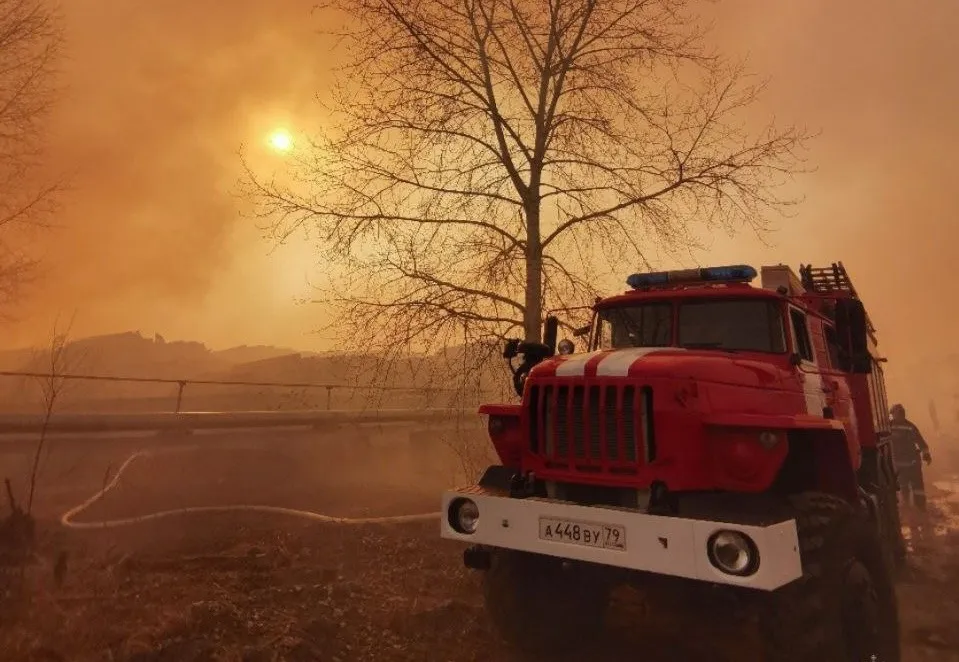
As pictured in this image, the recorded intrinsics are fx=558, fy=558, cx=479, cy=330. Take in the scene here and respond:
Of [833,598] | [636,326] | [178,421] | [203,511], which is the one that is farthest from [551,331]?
[178,421]

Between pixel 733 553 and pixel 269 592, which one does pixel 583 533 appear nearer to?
pixel 733 553

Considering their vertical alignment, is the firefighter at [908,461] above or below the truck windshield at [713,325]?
below

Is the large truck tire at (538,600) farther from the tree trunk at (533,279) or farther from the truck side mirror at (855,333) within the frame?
the tree trunk at (533,279)

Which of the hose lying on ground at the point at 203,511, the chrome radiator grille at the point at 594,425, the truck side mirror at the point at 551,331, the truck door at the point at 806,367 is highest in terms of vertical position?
the truck side mirror at the point at 551,331

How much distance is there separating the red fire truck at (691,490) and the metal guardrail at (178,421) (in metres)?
4.05

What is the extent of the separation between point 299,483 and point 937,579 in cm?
1083

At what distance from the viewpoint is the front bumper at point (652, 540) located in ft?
10.1

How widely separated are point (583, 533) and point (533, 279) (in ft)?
15.7

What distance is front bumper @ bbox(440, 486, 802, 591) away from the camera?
308cm

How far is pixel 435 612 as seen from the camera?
200 inches

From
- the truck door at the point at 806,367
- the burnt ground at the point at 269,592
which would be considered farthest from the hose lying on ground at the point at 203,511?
the truck door at the point at 806,367

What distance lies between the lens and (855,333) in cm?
562

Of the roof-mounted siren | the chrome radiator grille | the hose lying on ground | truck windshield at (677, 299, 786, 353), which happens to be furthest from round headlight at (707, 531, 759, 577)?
the hose lying on ground

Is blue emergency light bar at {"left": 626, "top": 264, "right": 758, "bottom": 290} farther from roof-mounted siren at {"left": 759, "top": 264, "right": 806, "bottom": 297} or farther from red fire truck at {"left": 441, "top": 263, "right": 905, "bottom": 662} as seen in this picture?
roof-mounted siren at {"left": 759, "top": 264, "right": 806, "bottom": 297}
